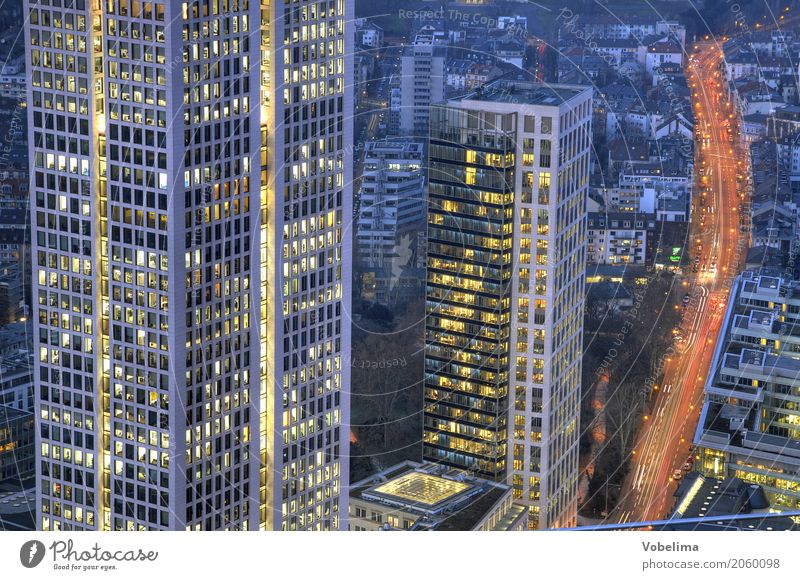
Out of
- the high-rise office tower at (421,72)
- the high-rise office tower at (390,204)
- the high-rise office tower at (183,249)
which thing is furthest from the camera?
the high-rise office tower at (390,204)

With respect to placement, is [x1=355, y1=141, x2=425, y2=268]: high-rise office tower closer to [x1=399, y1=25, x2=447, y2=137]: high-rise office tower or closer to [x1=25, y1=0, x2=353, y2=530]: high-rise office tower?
[x1=399, y1=25, x2=447, y2=137]: high-rise office tower

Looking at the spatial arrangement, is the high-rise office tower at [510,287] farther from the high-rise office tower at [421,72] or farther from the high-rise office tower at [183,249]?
the high-rise office tower at [183,249]

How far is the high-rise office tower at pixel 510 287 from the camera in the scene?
11062 millimetres

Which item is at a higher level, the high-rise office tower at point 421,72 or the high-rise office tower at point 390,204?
the high-rise office tower at point 421,72

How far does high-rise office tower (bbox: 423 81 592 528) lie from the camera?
11062 millimetres

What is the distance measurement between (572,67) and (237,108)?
207 inches

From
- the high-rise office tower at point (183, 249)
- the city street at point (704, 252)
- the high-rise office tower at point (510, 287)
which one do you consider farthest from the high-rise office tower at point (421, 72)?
the high-rise office tower at point (183, 249)

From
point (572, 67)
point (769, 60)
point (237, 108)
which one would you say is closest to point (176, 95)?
point (237, 108)

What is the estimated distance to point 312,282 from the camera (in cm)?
865

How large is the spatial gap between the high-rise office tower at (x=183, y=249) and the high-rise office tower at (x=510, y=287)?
2505 millimetres

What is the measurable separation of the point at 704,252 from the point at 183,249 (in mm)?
6143

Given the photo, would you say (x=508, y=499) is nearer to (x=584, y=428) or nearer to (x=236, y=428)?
(x=584, y=428)

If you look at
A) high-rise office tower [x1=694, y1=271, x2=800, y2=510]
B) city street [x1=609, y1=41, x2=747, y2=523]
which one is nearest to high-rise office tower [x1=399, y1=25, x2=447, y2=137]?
city street [x1=609, y1=41, x2=747, y2=523]

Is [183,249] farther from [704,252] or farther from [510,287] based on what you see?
[704,252]
